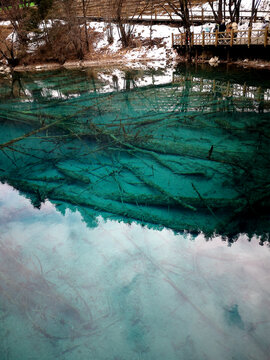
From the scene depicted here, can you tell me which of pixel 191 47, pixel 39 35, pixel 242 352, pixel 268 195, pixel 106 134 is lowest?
pixel 242 352

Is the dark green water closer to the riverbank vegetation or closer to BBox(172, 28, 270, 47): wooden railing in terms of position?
BBox(172, 28, 270, 47): wooden railing

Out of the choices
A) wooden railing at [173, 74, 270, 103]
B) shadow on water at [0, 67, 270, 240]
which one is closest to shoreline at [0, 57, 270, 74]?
wooden railing at [173, 74, 270, 103]

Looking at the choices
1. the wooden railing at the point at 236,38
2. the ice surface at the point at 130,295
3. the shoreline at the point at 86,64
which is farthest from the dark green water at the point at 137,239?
the shoreline at the point at 86,64

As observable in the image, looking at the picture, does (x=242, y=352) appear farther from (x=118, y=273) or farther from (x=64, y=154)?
(x=64, y=154)

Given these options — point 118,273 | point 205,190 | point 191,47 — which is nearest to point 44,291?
point 118,273

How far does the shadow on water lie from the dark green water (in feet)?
0.10

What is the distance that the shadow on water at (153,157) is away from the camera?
4012 millimetres

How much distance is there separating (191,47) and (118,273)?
22067mm

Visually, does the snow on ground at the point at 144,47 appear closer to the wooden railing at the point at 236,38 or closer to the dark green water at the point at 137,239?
the wooden railing at the point at 236,38

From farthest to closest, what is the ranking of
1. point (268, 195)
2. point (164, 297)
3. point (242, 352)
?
point (268, 195) → point (164, 297) → point (242, 352)

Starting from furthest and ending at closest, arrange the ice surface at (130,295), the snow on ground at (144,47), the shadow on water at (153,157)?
the snow on ground at (144,47), the shadow on water at (153,157), the ice surface at (130,295)

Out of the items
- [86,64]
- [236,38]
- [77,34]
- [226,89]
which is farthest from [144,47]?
[226,89]

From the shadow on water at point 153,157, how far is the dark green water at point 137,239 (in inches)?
1.1

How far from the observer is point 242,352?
2150 mm
